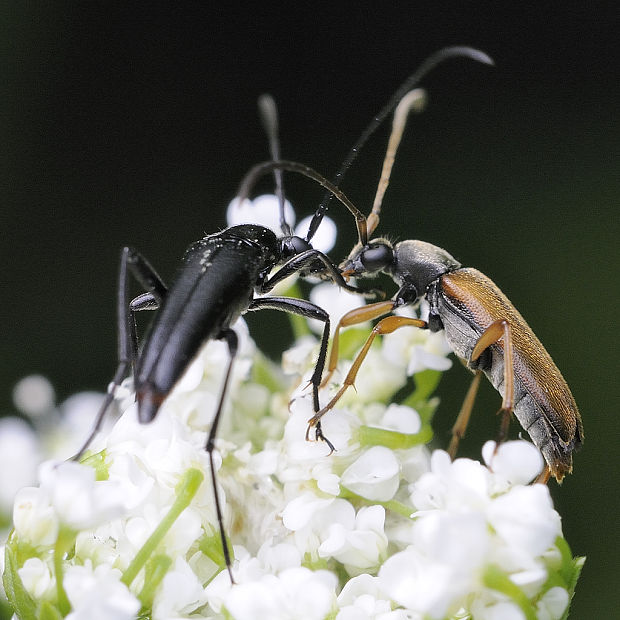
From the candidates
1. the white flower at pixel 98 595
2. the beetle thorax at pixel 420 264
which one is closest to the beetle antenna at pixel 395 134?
the beetle thorax at pixel 420 264

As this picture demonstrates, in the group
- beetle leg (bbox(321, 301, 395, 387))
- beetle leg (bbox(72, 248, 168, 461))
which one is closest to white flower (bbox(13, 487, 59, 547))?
beetle leg (bbox(72, 248, 168, 461))

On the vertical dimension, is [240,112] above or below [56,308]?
above

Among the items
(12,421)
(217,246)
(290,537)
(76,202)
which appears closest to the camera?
(290,537)

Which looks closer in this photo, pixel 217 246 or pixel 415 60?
pixel 217 246

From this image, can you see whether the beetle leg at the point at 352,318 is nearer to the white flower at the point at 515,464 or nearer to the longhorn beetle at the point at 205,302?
the longhorn beetle at the point at 205,302

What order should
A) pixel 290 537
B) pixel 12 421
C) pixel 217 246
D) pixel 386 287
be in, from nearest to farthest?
pixel 290 537 < pixel 217 246 < pixel 12 421 < pixel 386 287

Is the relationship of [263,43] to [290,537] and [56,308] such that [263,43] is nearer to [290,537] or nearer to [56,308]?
[56,308]

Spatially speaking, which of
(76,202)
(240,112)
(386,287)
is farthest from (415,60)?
(76,202)

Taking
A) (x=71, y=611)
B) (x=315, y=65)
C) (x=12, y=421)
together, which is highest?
(x=315, y=65)
